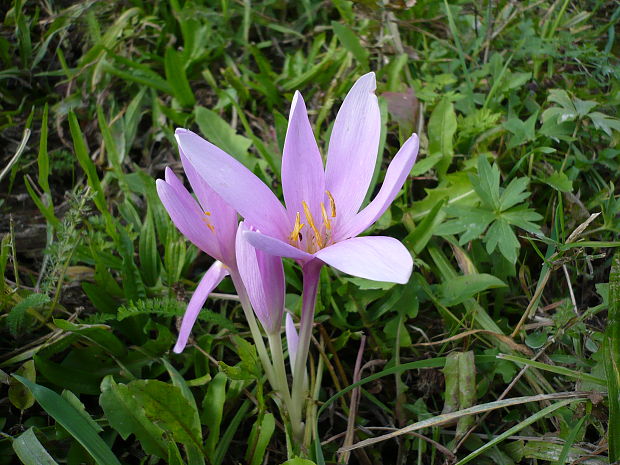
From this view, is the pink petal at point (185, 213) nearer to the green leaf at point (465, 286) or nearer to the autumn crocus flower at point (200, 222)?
the autumn crocus flower at point (200, 222)

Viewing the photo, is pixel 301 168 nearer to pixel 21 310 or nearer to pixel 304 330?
pixel 304 330

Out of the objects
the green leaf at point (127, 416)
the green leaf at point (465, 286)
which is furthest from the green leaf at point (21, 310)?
the green leaf at point (465, 286)

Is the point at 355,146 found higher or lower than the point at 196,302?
higher

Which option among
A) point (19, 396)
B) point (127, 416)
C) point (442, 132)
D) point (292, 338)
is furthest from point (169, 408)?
point (442, 132)

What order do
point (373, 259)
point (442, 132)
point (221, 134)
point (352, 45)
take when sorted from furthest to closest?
1. point (352, 45)
2. point (221, 134)
3. point (442, 132)
4. point (373, 259)

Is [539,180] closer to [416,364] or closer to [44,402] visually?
[416,364]
